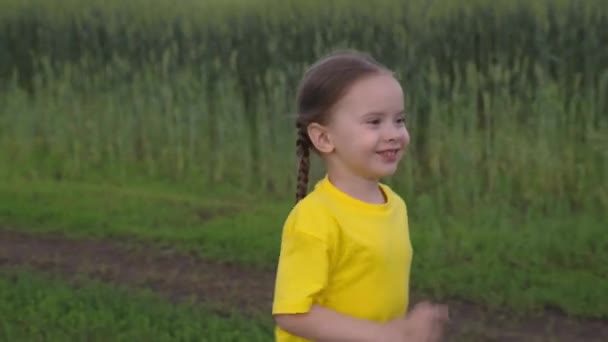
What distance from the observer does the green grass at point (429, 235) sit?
697 centimetres

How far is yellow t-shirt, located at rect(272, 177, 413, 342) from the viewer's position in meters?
2.97

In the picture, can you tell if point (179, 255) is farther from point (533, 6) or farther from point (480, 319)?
point (533, 6)

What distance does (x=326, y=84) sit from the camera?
3.10 m

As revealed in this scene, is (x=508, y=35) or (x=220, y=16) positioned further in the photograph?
(x=220, y=16)

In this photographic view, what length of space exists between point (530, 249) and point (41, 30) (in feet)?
19.9

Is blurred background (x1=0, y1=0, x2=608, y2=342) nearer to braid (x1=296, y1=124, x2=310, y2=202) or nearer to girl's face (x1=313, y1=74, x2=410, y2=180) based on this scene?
braid (x1=296, y1=124, x2=310, y2=202)

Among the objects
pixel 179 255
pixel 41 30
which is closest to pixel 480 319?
pixel 179 255

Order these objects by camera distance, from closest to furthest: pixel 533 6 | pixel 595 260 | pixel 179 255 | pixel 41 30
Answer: pixel 595 260 → pixel 179 255 → pixel 533 6 → pixel 41 30

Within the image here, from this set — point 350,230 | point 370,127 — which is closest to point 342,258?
point 350,230

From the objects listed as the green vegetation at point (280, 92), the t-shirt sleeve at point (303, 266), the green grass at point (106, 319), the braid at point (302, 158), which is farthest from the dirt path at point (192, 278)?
the t-shirt sleeve at point (303, 266)

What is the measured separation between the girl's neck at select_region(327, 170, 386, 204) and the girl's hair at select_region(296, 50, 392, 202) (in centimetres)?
14

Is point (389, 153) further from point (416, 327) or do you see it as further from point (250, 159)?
point (250, 159)

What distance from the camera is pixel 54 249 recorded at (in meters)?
8.30

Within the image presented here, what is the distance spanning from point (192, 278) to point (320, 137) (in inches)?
176
